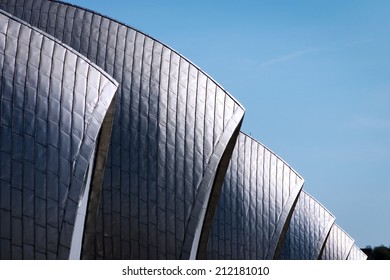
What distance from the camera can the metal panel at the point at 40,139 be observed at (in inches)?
902

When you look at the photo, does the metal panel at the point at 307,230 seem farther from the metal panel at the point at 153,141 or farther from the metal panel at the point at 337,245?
the metal panel at the point at 153,141

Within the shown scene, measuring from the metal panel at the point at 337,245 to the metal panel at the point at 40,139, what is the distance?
30692 millimetres

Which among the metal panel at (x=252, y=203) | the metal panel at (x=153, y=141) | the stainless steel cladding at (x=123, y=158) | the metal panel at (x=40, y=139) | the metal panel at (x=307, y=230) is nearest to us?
the metal panel at (x=40, y=139)

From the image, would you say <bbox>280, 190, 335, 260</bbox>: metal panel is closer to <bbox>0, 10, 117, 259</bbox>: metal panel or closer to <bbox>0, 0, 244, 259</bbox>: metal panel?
<bbox>0, 0, 244, 259</bbox>: metal panel

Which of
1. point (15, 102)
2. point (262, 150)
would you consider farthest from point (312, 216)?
point (15, 102)

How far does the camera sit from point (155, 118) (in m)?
33.0

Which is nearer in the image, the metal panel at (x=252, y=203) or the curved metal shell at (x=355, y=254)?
the metal panel at (x=252, y=203)

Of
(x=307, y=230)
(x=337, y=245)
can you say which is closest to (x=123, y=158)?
(x=307, y=230)

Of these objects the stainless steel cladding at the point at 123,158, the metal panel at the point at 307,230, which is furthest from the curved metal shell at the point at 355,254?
the stainless steel cladding at the point at 123,158

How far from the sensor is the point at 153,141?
3253cm

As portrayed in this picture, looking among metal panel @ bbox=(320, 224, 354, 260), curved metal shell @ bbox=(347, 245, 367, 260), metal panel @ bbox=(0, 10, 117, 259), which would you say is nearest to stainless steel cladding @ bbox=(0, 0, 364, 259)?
metal panel @ bbox=(0, 10, 117, 259)

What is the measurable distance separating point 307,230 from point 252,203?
9071mm

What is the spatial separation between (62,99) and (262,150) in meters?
19.7
